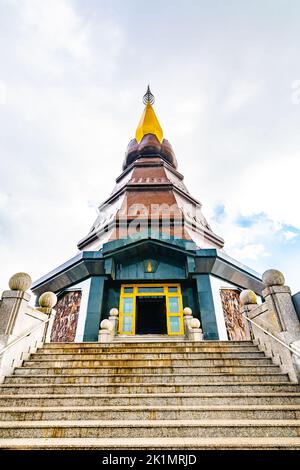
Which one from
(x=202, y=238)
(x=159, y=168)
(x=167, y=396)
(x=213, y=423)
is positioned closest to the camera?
(x=213, y=423)

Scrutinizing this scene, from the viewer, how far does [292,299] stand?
525 centimetres

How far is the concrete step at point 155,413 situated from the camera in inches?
135

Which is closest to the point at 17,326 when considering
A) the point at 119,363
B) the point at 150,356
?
the point at 119,363

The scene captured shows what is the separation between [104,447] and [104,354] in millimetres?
3003

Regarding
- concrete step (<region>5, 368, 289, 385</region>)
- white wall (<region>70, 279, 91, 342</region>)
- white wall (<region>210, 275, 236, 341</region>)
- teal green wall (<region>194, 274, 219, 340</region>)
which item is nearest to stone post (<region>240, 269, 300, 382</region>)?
concrete step (<region>5, 368, 289, 385</region>)

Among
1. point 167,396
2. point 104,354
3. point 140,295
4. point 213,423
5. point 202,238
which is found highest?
point 202,238

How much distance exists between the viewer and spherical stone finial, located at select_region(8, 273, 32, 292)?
5570 millimetres

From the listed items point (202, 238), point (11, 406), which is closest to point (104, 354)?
point (11, 406)

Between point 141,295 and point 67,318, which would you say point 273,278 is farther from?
point 67,318

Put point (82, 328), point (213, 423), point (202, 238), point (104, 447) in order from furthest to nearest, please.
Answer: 1. point (202, 238)
2. point (82, 328)
3. point (213, 423)
4. point (104, 447)

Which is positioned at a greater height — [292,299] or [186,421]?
[292,299]

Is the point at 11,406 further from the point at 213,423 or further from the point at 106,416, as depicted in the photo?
the point at 213,423

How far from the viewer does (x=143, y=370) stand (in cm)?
480
